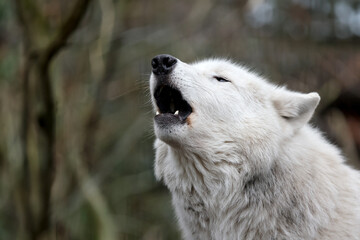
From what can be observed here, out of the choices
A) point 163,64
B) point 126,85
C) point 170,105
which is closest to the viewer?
point 163,64

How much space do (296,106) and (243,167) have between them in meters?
0.69

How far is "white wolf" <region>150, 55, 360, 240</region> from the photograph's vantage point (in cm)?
399

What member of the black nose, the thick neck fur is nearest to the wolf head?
the black nose

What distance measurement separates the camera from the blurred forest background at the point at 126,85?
26.2 ft

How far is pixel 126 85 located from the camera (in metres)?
9.85

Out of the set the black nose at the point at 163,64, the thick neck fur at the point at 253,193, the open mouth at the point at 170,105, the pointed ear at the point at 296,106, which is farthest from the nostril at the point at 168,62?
the pointed ear at the point at 296,106

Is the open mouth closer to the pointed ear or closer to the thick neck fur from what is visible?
the thick neck fur

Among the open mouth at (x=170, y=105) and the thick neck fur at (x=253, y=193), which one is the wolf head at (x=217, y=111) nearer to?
the open mouth at (x=170, y=105)

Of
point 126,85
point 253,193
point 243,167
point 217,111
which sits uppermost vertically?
point 217,111

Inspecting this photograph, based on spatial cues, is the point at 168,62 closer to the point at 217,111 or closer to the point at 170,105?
the point at 170,105

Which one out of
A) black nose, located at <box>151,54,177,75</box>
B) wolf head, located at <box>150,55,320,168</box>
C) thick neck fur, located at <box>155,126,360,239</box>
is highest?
black nose, located at <box>151,54,177,75</box>

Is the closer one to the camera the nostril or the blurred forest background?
the nostril

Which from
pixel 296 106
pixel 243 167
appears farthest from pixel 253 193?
pixel 296 106

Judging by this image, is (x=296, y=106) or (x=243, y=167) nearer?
(x=243, y=167)
